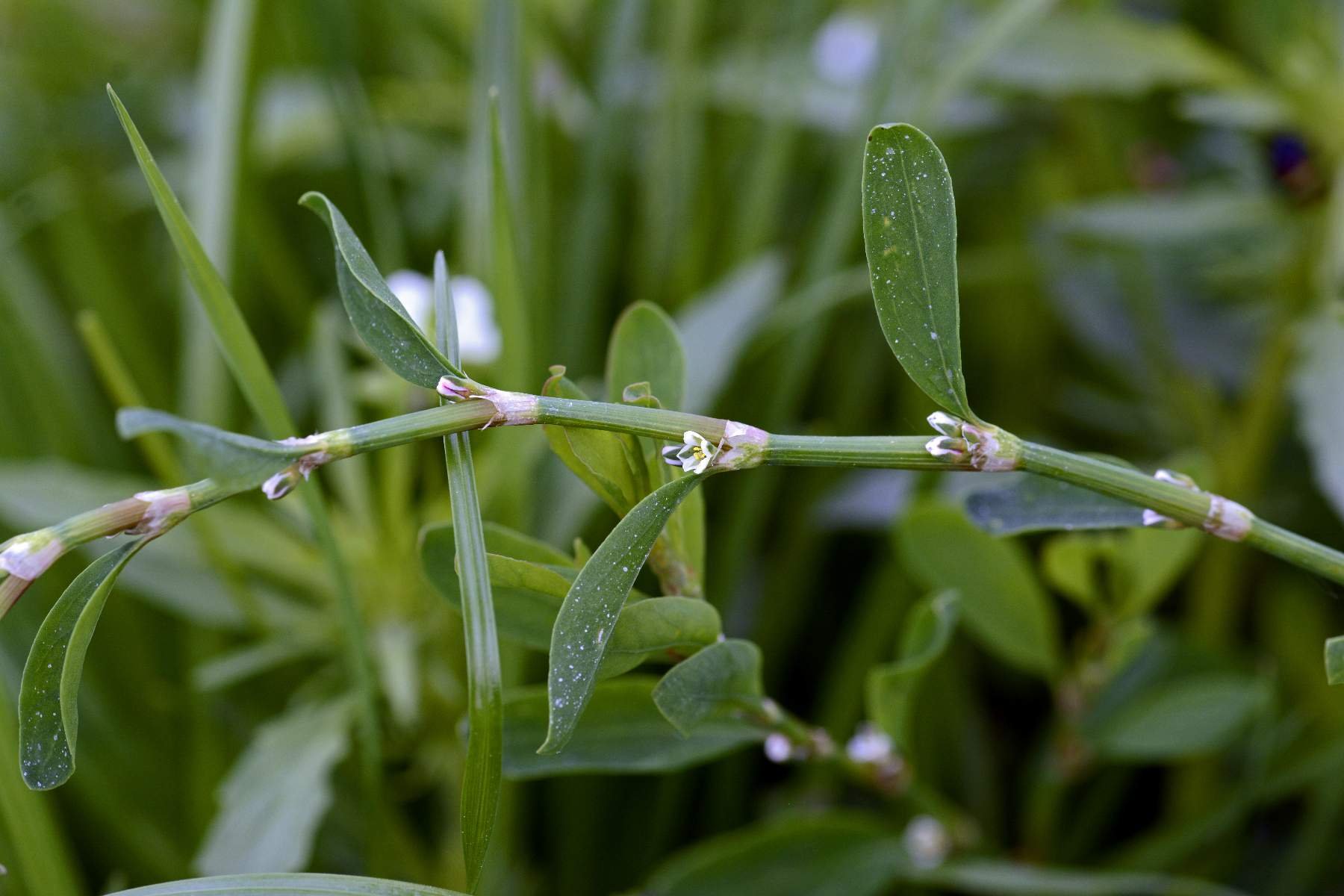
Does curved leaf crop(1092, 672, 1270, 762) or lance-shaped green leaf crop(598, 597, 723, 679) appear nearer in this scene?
lance-shaped green leaf crop(598, 597, 723, 679)

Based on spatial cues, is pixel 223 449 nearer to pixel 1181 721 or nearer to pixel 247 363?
pixel 247 363

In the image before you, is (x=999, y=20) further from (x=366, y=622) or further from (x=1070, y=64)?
(x=366, y=622)

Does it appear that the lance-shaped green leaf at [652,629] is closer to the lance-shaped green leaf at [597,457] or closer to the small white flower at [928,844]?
the lance-shaped green leaf at [597,457]

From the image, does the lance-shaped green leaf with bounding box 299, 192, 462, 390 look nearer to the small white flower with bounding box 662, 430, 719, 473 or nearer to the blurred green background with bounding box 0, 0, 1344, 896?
the small white flower with bounding box 662, 430, 719, 473

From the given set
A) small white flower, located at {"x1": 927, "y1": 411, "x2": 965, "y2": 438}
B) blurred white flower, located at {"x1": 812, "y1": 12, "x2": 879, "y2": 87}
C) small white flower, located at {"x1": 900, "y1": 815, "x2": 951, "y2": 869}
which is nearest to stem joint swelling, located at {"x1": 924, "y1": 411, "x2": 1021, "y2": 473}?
small white flower, located at {"x1": 927, "y1": 411, "x2": 965, "y2": 438}

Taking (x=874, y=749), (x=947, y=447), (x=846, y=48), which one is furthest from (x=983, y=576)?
(x=846, y=48)

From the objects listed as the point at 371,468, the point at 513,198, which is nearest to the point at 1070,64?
the point at 513,198
